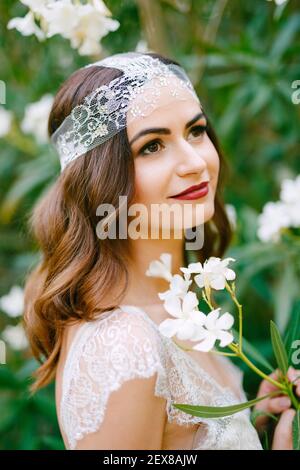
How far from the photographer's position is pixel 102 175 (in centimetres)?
131

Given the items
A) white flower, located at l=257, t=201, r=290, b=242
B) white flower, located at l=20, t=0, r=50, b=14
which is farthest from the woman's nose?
white flower, located at l=257, t=201, r=290, b=242

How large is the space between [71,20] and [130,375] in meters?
0.78

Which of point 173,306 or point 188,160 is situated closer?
point 173,306

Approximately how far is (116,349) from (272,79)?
1.61 m

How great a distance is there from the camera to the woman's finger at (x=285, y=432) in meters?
1.32

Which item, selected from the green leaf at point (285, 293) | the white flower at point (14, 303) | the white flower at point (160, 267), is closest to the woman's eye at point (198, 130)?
the white flower at point (160, 267)

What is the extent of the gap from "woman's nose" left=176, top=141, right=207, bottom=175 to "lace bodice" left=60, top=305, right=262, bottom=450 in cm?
32

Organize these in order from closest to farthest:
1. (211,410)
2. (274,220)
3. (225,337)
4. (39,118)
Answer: (225,337) → (211,410) → (274,220) → (39,118)

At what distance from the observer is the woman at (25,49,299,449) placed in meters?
1.20

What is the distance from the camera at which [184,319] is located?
1.10 metres

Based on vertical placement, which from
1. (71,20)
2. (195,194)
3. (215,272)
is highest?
(71,20)

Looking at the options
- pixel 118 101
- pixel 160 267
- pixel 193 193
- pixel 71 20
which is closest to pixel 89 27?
pixel 71 20

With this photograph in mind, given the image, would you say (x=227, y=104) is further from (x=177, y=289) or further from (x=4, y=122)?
(x=177, y=289)

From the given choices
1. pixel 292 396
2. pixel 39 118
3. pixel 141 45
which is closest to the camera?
pixel 292 396
